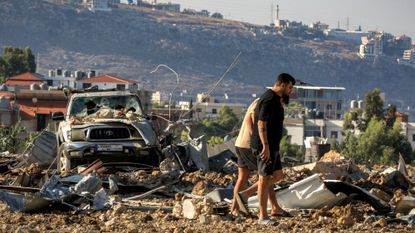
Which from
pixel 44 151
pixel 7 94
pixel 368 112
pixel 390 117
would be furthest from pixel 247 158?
pixel 7 94

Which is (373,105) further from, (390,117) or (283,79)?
(283,79)

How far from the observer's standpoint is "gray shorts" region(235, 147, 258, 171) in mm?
16219

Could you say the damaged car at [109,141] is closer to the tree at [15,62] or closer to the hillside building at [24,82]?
the hillside building at [24,82]

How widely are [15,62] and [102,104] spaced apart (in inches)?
5529

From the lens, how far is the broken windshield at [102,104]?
25.3 m

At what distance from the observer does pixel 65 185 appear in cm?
1878

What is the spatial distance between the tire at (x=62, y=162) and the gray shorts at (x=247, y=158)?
694cm

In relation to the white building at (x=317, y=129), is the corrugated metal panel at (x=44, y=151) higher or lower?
higher

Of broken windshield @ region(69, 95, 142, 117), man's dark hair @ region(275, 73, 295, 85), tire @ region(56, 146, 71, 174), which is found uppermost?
man's dark hair @ region(275, 73, 295, 85)

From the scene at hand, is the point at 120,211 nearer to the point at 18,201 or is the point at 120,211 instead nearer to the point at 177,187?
the point at 18,201

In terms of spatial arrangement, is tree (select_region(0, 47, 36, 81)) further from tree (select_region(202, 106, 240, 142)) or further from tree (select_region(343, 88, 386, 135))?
tree (select_region(343, 88, 386, 135))

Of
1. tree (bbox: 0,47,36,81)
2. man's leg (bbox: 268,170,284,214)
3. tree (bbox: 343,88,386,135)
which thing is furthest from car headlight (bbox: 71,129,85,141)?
tree (bbox: 0,47,36,81)

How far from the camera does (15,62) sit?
164625mm

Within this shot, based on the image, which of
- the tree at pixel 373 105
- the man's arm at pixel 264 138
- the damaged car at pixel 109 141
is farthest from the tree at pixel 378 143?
the man's arm at pixel 264 138
